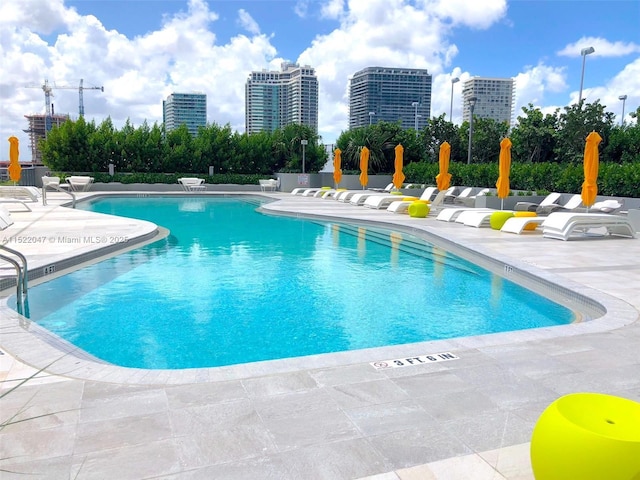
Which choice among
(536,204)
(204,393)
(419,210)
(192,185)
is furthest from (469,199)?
(204,393)

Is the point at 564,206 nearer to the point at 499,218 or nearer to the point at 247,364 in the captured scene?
the point at 499,218

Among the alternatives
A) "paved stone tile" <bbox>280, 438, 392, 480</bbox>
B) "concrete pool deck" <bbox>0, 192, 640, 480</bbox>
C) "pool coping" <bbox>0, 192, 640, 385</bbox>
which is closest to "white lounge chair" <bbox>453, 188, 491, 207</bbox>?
"pool coping" <bbox>0, 192, 640, 385</bbox>

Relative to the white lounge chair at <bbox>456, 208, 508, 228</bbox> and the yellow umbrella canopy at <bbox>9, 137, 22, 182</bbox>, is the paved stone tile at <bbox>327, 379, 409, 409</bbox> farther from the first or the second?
the yellow umbrella canopy at <bbox>9, 137, 22, 182</bbox>

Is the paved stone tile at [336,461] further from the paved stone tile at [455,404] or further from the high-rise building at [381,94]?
the high-rise building at [381,94]

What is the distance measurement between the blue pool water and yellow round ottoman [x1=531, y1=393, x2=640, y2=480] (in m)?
3.14

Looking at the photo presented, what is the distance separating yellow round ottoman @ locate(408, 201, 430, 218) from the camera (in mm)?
16078

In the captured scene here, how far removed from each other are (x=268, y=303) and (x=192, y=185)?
23.0 m

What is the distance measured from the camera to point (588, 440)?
2.06 m

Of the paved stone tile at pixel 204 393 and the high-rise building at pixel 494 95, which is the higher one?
the high-rise building at pixel 494 95

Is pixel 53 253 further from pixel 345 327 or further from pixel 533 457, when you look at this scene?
pixel 533 457

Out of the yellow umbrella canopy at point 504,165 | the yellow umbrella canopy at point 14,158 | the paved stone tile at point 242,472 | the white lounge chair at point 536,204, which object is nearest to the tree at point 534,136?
the white lounge chair at point 536,204

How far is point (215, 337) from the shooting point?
565cm

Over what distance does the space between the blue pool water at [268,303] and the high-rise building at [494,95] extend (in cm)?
5164

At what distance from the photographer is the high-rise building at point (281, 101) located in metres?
62.9
